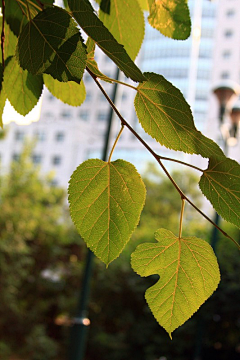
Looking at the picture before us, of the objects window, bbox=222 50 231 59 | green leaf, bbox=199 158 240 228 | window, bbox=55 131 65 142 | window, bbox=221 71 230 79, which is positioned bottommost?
window, bbox=55 131 65 142

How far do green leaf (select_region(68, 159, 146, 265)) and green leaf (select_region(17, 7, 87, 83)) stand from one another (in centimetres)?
5

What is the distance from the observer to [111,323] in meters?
7.36

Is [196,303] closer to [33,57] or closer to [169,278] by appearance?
[169,278]

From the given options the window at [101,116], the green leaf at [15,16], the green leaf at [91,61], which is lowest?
the green leaf at [91,61]

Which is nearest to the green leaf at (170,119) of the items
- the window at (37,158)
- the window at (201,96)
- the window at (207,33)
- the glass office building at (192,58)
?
the window at (37,158)

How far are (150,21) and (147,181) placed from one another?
61.1 ft

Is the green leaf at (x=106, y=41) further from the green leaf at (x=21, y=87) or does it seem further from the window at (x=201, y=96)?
the window at (x=201, y=96)

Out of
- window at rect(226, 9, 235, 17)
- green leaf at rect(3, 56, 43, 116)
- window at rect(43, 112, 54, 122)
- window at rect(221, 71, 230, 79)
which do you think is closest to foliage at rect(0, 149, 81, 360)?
green leaf at rect(3, 56, 43, 116)

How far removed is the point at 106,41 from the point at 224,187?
0.10m

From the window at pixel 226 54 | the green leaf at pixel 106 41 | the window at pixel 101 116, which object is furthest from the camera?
the window at pixel 101 116

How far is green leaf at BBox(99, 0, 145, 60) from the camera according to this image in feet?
1.02

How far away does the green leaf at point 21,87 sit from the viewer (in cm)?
30

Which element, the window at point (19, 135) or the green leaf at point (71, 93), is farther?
the window at point (19, 135)

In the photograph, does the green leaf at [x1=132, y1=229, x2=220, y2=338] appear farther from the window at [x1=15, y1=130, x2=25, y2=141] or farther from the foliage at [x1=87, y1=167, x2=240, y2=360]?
the window at [x1=15, y1=130, x2=25, y2=141]
